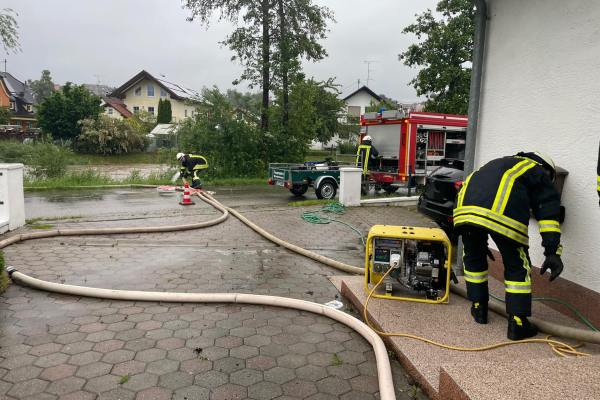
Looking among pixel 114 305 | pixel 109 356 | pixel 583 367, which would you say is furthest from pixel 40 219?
pixel 583 367

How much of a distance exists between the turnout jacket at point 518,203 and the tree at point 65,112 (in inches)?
1574

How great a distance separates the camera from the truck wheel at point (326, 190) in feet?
38.3

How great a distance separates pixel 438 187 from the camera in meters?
6.21

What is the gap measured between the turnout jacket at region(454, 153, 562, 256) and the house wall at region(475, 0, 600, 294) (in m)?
0.49

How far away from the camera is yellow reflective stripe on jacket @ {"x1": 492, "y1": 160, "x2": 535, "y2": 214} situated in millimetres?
3078

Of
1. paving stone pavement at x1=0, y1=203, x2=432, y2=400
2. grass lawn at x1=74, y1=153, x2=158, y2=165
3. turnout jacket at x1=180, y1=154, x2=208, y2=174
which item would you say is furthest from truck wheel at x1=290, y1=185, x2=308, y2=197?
grass lawn at x1=74, y1=153, x2=158, y2=165

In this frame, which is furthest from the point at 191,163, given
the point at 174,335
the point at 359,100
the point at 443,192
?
the point at 359,100

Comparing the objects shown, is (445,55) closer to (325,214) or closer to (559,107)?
(325,214)

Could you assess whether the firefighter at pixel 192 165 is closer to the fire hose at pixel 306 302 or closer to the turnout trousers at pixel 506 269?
the fire hose at pixel 306 302

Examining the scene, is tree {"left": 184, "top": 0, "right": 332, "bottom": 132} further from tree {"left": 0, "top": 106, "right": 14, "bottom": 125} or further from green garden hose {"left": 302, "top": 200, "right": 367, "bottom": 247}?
tree {"left": 0, "top": 106, "right": 14, "bottom": 125}

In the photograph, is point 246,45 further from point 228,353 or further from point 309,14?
point 228,353

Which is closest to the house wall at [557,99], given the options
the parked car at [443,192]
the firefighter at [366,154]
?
the parked car at [443,192]

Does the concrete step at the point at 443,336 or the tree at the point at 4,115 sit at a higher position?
the tree at the point at 4,115

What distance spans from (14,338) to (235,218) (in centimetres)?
562
